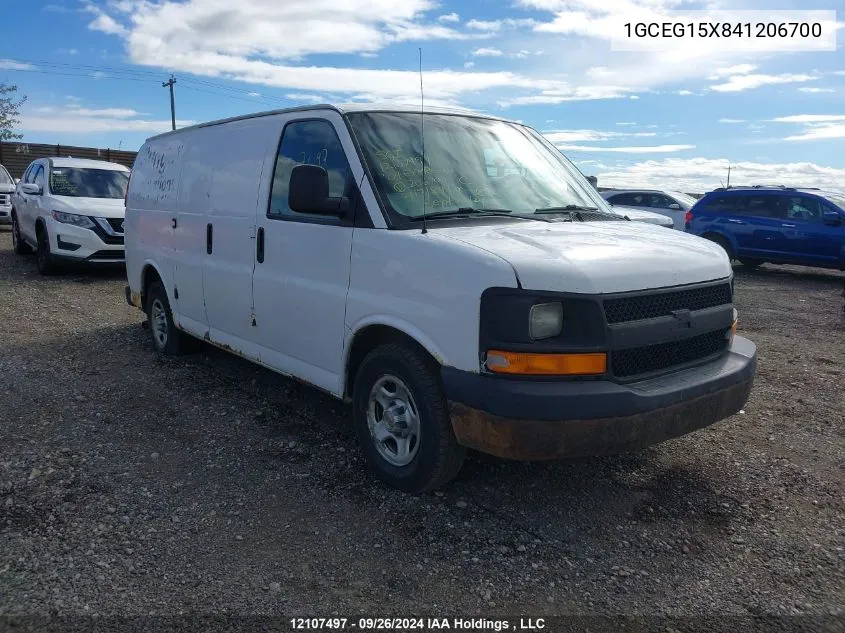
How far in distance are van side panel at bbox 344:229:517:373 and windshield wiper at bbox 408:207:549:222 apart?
0.72 ft

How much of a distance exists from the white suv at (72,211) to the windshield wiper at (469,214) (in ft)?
28.0

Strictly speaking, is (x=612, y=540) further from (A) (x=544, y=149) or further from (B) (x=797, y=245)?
(B) (x=797, y=245)

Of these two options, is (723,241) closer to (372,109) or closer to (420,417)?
(372,109)

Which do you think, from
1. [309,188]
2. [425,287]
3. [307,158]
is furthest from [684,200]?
[425,287]

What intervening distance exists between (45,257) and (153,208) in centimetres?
592

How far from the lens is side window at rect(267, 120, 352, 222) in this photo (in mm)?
4160

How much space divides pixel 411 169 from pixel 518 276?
122 cm

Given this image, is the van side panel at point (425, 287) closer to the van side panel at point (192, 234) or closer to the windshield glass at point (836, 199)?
the van side panel at point (192, 234)

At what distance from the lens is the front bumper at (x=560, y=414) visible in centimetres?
317

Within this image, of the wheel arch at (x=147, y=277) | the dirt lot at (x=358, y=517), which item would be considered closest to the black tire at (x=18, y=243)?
the wheel arch at (x=147, y=277)

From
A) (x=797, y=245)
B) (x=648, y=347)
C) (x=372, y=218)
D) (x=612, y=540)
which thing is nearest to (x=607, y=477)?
(x=612, y=540)

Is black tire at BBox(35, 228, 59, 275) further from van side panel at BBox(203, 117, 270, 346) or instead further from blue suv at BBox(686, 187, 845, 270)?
blue suv at BBox(686, 187, 845, 270)

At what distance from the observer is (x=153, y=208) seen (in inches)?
256

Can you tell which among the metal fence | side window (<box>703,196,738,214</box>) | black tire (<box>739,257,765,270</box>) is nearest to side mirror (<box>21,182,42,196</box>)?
side window (<box>703,196,738,214</box>)
